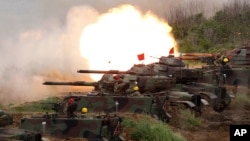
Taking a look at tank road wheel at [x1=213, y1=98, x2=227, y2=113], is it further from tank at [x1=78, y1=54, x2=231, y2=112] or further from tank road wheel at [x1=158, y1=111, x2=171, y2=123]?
tank road wheel at [x1=158, y1=111, x2=171, y2=123]

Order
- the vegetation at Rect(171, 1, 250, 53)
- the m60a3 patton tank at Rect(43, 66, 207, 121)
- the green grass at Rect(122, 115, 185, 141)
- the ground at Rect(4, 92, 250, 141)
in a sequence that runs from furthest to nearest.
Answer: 1. the vegetation at Rect(171, 1, 250, 53)
2. the m60a3 patton tank at Rect(43, 66, 207, 121)
3. the ground at Rect(4, 92, 250, 141)
4. the green grass at Rect(122, 115, 185, 141)

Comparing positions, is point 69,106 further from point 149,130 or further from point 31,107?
point 31,107

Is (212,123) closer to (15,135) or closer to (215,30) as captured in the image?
(15,135)

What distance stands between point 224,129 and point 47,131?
26.0 feet

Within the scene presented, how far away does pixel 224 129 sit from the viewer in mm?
20219

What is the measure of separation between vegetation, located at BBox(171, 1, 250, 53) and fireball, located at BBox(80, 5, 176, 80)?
17954 mm

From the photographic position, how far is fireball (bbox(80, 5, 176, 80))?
101 ft

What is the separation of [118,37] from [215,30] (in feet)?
88.6

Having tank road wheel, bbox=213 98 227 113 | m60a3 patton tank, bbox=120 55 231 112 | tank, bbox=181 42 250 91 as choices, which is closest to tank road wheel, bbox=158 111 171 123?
m60a3 patton tank, bbox=120 55 231 112

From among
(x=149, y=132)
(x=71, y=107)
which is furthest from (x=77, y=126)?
(x=149, y=132)

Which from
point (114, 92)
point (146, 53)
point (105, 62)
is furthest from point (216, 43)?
point (114, 92)

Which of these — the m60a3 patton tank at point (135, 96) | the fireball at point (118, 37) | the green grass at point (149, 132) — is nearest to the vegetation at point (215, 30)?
the fireball at point (118, 37)

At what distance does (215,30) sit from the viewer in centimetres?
5694

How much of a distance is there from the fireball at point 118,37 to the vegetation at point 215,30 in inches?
707
